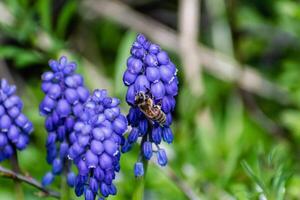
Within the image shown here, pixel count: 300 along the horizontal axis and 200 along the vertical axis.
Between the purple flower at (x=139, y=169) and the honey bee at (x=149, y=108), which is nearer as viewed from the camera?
the honey bee at (x=149, y=108)

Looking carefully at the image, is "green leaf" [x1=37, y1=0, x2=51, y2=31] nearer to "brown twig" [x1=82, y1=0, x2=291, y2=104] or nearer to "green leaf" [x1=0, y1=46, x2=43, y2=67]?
→ "green leaf" [x1=0, y1=46, x2=43, y2=67]

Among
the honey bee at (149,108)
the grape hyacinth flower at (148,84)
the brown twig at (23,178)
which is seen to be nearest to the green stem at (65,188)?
the brown twig at (23,178)

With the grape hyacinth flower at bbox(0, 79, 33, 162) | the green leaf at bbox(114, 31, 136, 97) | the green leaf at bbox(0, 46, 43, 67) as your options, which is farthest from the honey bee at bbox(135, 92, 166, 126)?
the green leaf at bbox(114, 31, 136, 97)

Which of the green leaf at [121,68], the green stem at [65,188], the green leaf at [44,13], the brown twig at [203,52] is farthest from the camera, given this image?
the brown twig at [203,52]

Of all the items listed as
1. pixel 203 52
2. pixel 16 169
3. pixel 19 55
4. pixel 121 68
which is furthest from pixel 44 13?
pixel 16 169


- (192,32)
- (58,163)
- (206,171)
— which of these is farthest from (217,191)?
(192,32)

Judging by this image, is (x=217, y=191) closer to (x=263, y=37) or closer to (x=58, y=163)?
(x=58, y=163)

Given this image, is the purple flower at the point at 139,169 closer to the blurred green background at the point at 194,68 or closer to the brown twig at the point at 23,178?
the brown twig at the point at 23,178
